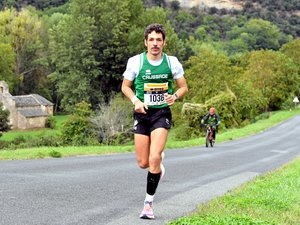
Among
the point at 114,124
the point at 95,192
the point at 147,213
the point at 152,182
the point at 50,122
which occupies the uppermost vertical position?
the point at 152,182

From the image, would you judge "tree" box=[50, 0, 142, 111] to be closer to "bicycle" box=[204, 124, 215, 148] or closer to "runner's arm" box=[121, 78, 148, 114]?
"bicycle" box=[204, 124, 215, 148]

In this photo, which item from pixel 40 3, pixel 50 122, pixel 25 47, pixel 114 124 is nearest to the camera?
pixel 114 124

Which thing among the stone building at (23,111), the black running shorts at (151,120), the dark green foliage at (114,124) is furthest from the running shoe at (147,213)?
the stone building at (23,111)

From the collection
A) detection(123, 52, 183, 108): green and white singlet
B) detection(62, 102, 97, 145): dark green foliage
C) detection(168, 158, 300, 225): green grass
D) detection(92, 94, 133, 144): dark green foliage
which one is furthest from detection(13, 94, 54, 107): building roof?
detection(123, 52, 183, 108): green and white singlet

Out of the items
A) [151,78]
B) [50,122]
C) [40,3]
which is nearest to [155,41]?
[151,78]

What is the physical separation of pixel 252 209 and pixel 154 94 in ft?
6.92

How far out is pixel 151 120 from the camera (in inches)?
277

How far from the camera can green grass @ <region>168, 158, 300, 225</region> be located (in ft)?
20.3

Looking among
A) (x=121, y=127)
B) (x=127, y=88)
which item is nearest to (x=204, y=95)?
(x=121, y=127)

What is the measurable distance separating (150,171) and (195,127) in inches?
1666

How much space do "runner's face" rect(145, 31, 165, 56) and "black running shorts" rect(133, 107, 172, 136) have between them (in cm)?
73

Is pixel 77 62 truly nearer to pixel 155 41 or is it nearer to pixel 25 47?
pixel 25 47

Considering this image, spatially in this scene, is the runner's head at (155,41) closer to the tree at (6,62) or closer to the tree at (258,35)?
the tree at (6,62)

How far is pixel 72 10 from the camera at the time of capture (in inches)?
2188
